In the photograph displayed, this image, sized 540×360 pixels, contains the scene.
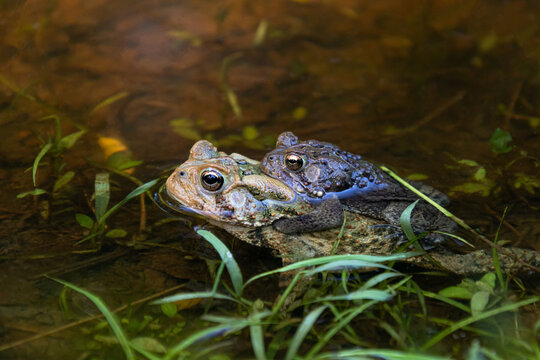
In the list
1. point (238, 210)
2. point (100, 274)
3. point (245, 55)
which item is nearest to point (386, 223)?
point (238, 210)

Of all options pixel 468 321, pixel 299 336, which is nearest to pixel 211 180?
pixel 299 336

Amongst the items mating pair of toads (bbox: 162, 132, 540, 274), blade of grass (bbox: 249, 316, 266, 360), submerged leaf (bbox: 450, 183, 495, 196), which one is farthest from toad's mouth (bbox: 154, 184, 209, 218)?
submerged leaf (bbox: 450, 183, 495, 196)

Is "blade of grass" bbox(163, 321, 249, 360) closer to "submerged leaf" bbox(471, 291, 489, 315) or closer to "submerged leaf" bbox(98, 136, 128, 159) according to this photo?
"submerged leaf" bbox(471, 291, 489, 315)

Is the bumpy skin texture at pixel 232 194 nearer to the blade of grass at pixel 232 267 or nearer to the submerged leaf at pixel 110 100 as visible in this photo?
the blade of grass at pixel 232 267

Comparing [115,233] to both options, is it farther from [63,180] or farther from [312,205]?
[312,205]

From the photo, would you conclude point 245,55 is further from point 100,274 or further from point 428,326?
point 428,326

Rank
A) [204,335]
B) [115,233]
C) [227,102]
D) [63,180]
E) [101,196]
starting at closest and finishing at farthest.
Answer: [204,335]
[101,196]
[115,233]
[63,180]
[227,102]

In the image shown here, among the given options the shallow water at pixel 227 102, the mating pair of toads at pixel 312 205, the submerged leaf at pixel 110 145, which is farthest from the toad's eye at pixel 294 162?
the submerged leaf at pixel 110 145
